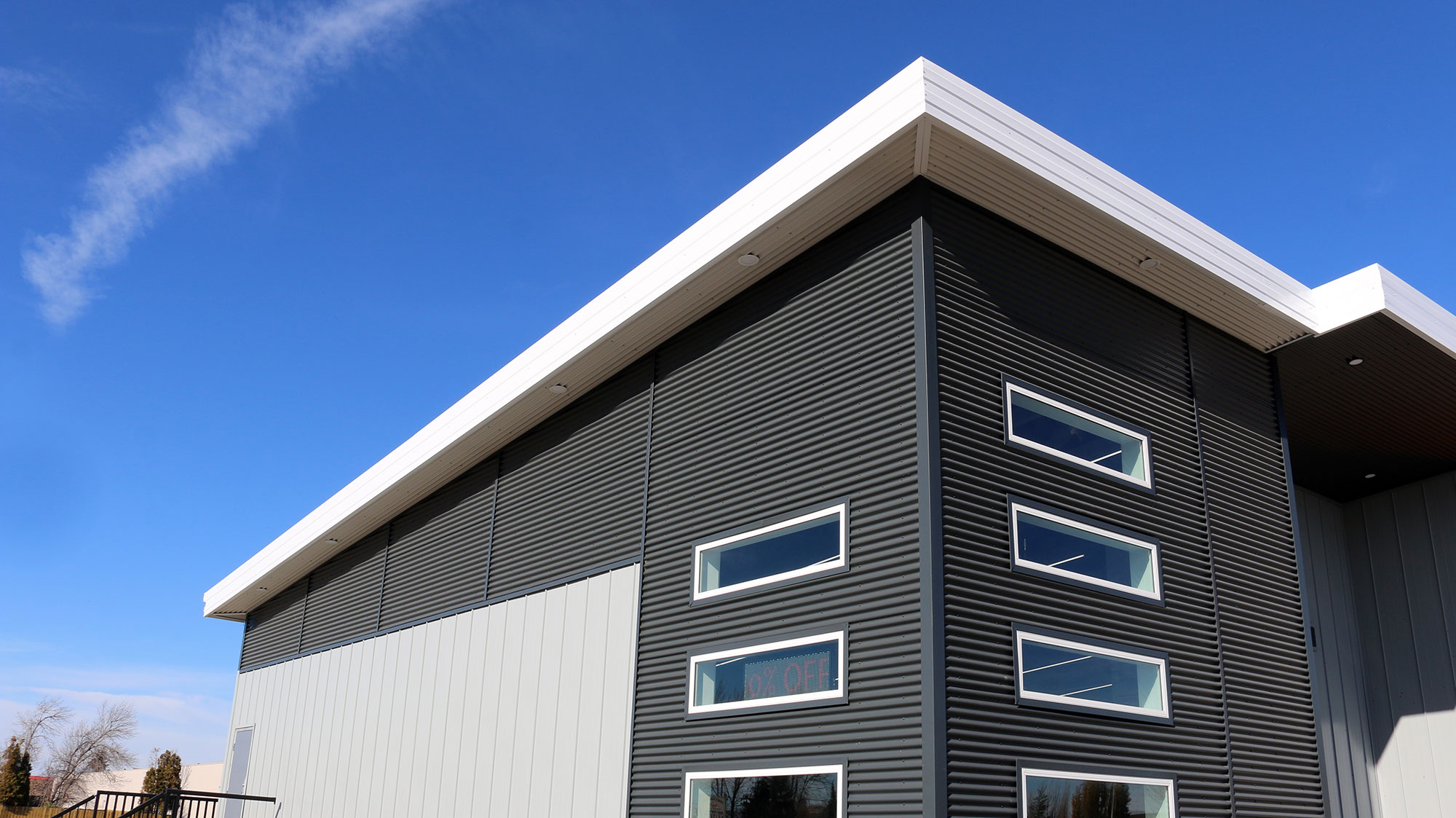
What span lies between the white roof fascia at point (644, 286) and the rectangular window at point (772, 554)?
7.38 ft

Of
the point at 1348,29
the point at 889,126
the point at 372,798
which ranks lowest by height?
the point at 372,798

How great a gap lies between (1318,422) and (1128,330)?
386 centimetres

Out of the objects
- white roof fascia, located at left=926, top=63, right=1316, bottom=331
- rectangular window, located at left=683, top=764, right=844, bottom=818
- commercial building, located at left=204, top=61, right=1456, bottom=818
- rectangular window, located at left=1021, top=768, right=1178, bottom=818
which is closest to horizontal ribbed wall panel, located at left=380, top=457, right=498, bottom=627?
commercial building, located at left=204, top=61, right=1456, bottom=818

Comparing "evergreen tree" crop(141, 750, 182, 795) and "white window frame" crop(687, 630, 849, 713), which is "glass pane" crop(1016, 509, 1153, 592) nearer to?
"white window frame" crop(687, 630, 849, 713)

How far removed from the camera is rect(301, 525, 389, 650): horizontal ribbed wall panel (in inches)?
538

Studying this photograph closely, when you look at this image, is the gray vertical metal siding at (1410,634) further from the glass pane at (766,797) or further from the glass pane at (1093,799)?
the glass pane at (766,797)

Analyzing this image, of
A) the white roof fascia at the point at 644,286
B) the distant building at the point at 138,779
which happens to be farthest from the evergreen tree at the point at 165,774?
the white roof fascia at the point at 644,286

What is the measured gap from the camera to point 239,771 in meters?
15.6

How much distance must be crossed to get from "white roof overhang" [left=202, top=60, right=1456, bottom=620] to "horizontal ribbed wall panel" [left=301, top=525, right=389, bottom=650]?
3296mm

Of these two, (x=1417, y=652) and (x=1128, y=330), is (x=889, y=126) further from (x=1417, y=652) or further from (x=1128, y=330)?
(x=1417, y=652)

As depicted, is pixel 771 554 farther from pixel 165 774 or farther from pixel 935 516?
pixel 165 774

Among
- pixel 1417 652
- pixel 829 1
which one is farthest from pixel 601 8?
pixel 1417 652

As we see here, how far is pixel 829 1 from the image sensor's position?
10.7m

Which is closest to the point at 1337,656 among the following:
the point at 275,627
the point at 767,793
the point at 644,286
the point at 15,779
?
the point at 767,793
